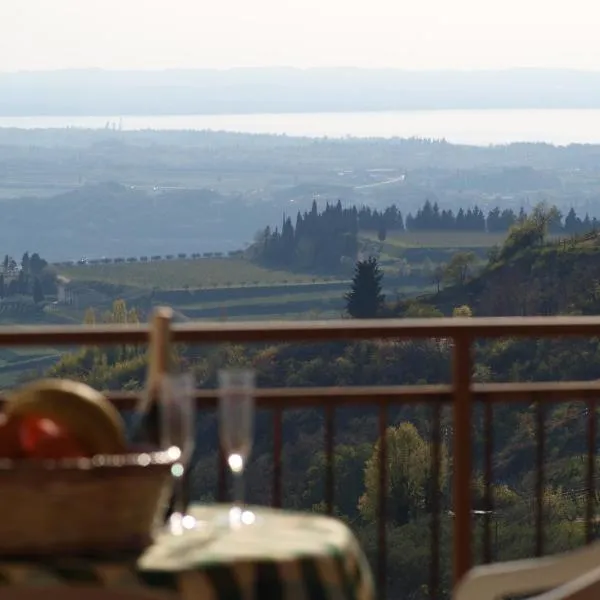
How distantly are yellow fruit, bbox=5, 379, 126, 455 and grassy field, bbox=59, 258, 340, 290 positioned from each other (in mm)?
46432

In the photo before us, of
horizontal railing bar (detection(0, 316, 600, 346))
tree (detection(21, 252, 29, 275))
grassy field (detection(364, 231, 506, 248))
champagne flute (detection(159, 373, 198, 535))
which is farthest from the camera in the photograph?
tree (detection(21, 252, 29, 275))

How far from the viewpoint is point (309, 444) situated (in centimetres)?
2262

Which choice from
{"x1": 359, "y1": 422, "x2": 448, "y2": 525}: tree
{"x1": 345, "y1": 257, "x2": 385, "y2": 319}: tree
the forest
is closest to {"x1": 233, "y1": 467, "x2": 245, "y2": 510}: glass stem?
{"x1": 359, "y1": 422, "x2": 448, "y2": 525}: tree

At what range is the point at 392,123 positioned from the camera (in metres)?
91.2

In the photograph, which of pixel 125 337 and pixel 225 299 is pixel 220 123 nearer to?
pixel 225 299

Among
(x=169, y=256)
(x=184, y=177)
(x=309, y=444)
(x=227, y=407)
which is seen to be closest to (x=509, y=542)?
(x=309, y=444)

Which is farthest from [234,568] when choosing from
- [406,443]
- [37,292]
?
[37,292]

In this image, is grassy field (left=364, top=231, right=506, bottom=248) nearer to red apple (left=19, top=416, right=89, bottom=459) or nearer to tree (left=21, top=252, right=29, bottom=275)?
tree (left=21, top=252, right=29, bottom=275)

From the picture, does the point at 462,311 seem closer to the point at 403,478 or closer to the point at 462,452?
the point at 403,478

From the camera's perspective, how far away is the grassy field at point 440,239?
154ft

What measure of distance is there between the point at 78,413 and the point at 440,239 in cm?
4713

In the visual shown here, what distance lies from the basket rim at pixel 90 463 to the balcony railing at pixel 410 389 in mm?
1329

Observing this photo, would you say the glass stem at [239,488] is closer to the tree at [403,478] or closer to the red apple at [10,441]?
the red apple at [10,441]

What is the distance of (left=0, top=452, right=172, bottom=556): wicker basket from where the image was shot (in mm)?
1757
